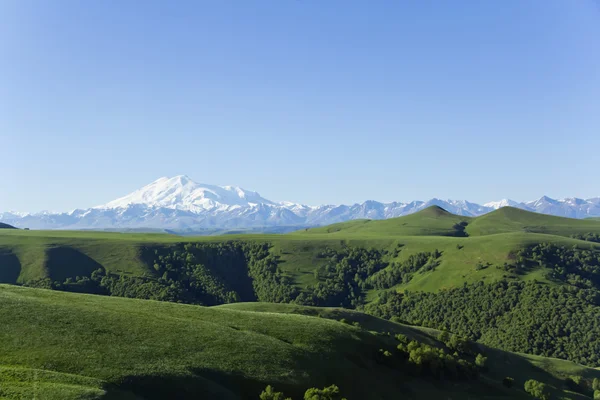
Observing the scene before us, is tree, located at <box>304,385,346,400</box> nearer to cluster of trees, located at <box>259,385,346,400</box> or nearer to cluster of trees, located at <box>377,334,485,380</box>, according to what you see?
cluster of trees, located at <box>259,385,346,400</box>

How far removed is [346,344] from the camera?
98938mm

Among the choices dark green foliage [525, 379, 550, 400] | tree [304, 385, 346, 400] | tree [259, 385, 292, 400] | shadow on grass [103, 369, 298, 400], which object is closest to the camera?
shadow on grass [103, 369, 298, 400]

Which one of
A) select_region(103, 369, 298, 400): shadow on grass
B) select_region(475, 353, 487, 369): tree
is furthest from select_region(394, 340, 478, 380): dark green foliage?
select_region(103, 369, 298, 400): shadow on grass

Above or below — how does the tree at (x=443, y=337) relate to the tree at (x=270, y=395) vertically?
below

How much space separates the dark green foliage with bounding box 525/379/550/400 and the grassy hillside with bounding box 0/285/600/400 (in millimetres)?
9411

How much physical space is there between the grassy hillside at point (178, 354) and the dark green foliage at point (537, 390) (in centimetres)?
941

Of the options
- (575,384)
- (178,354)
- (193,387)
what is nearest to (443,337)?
(575,384)

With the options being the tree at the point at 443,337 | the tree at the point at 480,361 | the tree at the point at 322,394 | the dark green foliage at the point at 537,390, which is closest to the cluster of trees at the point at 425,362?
the tree at the point at 480,361

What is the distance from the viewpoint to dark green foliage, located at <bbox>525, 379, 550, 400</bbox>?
384 feet

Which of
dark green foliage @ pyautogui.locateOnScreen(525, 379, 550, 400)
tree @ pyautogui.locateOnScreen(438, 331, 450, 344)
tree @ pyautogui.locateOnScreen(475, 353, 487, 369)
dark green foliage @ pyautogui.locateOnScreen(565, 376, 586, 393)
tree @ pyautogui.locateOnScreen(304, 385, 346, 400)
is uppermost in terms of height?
tree @ pyautogui.locateOnScreen(304, 385, 346, 400)

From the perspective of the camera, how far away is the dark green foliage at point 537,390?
117062 millimetres

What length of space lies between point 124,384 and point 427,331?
106 meters

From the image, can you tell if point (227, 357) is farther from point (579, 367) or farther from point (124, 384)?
point (579, 367)

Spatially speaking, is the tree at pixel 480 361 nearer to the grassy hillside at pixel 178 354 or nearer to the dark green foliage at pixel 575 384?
the grassy hillside at pixel 178 354
